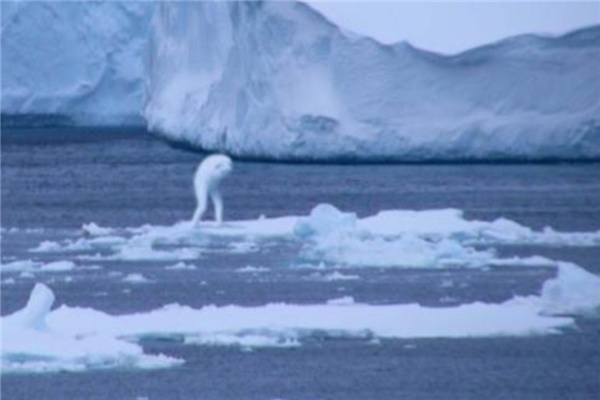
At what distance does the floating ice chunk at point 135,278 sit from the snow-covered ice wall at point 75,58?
20.2 meters

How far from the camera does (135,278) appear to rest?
9.60m

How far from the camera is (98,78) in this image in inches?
1227

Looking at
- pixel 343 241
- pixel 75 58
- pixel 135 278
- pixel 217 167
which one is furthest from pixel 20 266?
pixel 75 58

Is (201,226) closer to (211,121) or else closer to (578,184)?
(578,184)

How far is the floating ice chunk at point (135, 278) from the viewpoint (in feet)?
31.1

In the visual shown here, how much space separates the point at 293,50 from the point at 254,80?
0.82m

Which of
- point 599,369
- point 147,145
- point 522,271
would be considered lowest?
point 599,369

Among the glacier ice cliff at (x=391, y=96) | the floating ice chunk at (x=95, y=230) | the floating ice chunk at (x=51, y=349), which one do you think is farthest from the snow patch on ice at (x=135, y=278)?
the glacier ice cliff at (x=391, y=96)

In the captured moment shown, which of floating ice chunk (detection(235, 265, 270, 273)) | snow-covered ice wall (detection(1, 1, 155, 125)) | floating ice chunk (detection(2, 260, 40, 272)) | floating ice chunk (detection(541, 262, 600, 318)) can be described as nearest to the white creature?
floating ice chunk (detection(2, 260, 40, 272))

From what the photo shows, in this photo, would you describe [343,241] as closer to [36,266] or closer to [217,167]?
[36,266]

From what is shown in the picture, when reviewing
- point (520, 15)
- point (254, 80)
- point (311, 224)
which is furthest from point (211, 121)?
point (311, 224)

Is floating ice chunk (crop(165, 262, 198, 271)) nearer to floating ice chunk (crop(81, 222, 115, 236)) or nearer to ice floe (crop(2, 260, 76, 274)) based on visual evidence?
ice floe (crop(2, 260, 76, 274))

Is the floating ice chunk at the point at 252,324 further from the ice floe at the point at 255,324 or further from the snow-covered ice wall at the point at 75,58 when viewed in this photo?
the snow-covered ice wall at the point at 75,58

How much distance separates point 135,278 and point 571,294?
8.58 feet
